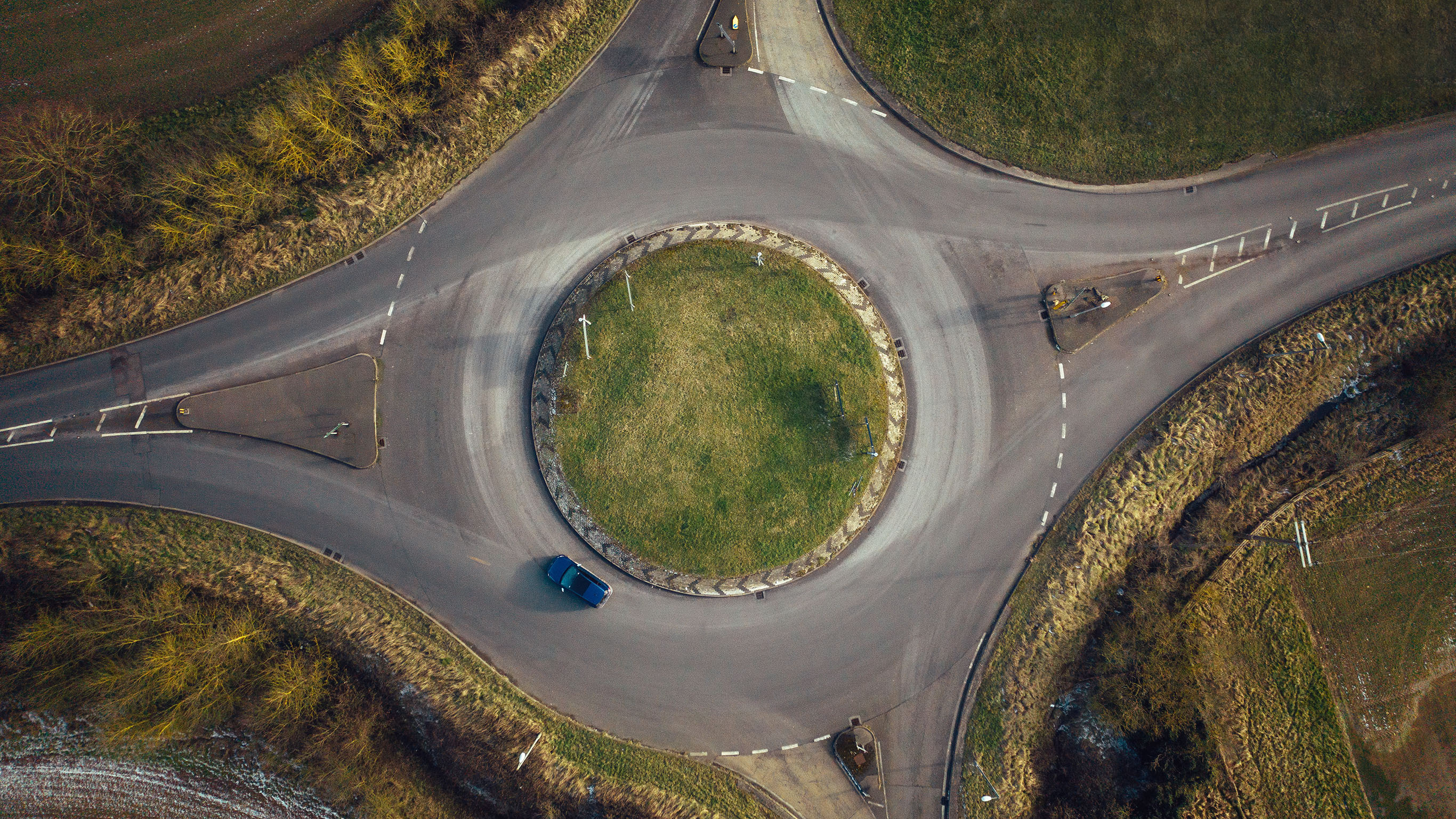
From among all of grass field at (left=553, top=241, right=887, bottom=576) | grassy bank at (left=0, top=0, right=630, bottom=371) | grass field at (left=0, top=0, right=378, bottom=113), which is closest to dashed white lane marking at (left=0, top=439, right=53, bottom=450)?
grassy bank at (left=0, top=0, right=630, bottom=371)

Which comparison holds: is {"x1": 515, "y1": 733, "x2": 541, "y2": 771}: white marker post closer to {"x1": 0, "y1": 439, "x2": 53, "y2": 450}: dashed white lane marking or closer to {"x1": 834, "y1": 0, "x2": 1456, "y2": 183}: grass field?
{"x1": 0, "y1": 439, "x2": 53, "y2": 450}: dashed white lane marking

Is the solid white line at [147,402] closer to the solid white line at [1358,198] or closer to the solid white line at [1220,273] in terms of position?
the solid white line at [1220,273]

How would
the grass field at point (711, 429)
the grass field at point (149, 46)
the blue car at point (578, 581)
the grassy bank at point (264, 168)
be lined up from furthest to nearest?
the grass field at point (149, 46)
the grass field at point (711, 429)
the blue car at point (578, 581)
the grassy bank at point (264, 168)

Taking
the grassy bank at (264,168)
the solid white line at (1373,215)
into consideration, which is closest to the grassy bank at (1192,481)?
the solid white line at (1373,215)

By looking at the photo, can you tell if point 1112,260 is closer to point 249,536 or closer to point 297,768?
point 249,536

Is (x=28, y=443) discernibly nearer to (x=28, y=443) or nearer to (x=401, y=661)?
(x=28, y=443)

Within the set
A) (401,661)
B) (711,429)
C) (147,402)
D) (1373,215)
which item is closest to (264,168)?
(147,402)

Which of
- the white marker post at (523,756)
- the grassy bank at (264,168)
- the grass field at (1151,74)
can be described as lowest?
the white marker post at (523,756)

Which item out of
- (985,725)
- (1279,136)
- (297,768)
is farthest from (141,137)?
(1279,136)
